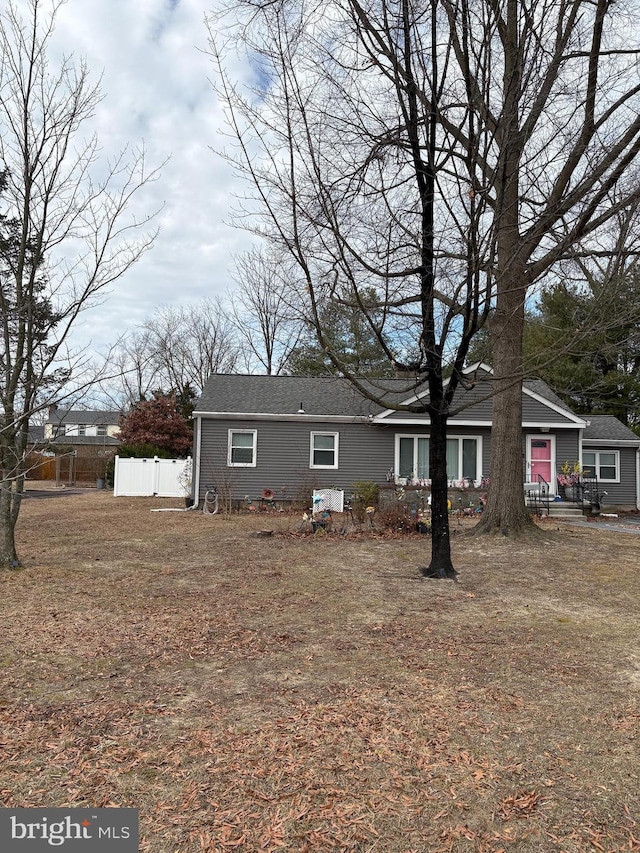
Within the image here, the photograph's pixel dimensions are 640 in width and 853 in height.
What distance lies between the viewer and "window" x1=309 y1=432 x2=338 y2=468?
59.1 feet

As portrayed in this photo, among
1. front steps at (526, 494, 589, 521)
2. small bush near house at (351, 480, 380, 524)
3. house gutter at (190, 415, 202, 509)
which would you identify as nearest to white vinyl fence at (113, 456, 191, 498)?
house gutter at (190, 415, 202, 509)

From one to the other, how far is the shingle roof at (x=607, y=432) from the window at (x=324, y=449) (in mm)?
9049

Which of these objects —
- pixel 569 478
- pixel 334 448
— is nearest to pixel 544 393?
pixel 569 478

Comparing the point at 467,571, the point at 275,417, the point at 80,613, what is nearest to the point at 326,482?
the point at 275,417

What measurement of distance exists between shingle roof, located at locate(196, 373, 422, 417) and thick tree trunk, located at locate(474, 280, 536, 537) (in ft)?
18.8

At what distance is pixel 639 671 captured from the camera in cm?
435

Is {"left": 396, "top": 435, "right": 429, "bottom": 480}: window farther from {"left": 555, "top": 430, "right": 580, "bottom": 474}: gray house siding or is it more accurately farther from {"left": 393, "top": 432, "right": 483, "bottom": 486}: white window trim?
{"left": 555, "top": 430, "right": 580, "bottom": 474}: gray house siding

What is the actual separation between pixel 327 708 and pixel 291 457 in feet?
47.2

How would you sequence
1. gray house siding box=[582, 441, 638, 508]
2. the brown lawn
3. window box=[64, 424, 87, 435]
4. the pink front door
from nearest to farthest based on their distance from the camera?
1. the brown lawn
2. window box=[64, 424, 87, 435]
3. the pink front door
4. gray house siding box=[582, 441, 638, 508]

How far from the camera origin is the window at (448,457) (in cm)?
1792

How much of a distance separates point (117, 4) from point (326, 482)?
13436 millimetres

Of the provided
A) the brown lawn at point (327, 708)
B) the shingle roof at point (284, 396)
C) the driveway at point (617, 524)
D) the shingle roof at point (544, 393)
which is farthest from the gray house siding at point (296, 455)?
the brown lawn at point (327, 708)

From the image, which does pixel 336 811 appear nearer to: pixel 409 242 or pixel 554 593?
pixel 554 593

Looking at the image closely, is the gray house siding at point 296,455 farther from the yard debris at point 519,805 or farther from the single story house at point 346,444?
the yard debris at point 519,805
